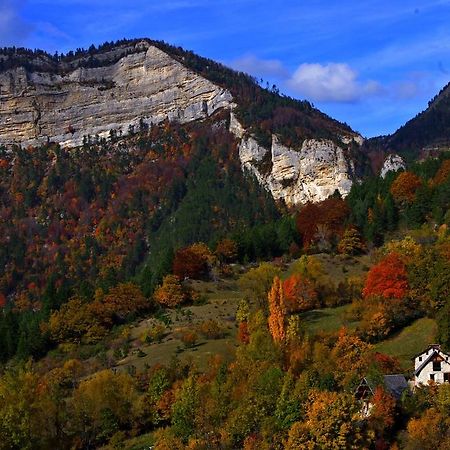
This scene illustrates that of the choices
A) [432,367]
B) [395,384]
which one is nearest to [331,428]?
[395,384]

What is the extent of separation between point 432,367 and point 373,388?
23.9 ft

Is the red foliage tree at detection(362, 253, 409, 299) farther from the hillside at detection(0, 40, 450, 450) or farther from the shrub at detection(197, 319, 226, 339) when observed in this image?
the shrub at detection(197, 319, 226, 339)

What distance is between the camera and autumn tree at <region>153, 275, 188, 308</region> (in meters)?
91.2

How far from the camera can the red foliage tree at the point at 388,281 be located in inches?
2881

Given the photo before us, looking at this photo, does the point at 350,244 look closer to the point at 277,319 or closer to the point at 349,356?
the point at 277,319

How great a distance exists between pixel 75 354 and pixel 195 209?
91.6 meters

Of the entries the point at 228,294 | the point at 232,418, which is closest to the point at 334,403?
the point at 232,418

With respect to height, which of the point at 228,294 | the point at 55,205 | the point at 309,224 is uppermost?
the point at 55,205

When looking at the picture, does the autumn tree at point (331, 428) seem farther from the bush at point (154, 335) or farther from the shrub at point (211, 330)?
the bush at point (154, 335)

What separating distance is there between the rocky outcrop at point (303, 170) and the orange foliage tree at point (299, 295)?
7889cm

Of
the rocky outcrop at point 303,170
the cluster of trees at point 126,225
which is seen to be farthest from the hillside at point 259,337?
the cluster of trees at point 126,225

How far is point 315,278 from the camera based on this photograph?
282 feet

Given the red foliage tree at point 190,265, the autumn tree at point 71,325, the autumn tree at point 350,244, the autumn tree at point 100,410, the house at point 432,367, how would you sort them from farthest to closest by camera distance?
the autumn tree at point 350,244
the red foliage tree at point 190,265
the autumn tree at point 71,325
the autumn tree at point 100,410
the house at point 432,367

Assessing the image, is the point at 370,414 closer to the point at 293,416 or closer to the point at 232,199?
the point at 293,416
